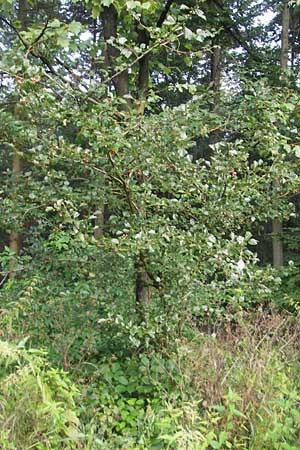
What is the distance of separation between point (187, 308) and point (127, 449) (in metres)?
0.90

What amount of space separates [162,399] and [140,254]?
93 cm

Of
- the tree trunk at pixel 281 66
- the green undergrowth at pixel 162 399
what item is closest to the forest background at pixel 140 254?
the green undergrowth at pixel 162 399

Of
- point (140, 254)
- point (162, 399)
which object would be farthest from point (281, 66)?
point (162, 399)

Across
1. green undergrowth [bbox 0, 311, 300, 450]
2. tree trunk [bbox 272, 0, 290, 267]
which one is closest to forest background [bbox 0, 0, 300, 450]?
green undergrowth [bbox 0, 311, 300, 450]

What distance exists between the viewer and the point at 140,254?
2.58 meters

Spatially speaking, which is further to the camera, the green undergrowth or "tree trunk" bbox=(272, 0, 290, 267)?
"tree trunk" bbox=(272, 0, 290, 267)

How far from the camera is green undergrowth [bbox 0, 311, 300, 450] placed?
1854 millimetres

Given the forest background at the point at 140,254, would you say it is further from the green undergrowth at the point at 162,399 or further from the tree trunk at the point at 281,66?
the tree trunk at the point at 281,66

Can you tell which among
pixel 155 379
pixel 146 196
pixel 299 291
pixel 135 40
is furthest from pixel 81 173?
pixel 299 291

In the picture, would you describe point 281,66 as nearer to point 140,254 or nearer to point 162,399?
point 140,254

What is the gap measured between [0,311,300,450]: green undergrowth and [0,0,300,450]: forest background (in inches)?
0.5

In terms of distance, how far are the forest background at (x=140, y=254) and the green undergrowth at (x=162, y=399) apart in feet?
0.04

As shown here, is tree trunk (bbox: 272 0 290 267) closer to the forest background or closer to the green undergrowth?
the forest background

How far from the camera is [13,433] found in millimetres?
1833
